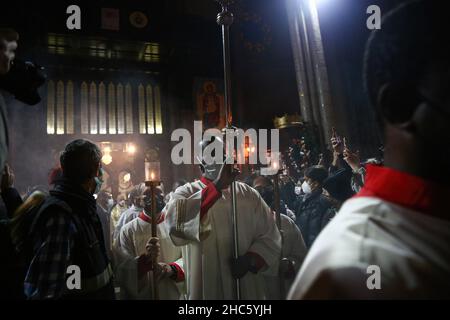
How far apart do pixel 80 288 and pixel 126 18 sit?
1111 centimetres

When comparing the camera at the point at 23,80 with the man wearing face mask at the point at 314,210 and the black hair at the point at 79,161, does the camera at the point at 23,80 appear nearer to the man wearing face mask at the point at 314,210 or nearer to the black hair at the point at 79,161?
the black hair at the point at 79,161

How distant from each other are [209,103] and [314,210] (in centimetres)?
922

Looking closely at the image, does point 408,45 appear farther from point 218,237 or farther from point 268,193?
point 268,193

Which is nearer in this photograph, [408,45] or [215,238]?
[408,45]

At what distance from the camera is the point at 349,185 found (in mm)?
3246

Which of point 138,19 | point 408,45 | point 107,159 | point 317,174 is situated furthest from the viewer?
A: point 107,159

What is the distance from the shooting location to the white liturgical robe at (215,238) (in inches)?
96.2

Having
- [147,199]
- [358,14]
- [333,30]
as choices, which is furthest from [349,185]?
[333,30]

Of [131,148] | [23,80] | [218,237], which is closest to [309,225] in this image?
[218,237]

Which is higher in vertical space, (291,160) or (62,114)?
(62,114)

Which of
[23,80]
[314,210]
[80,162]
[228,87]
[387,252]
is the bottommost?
[314,210]

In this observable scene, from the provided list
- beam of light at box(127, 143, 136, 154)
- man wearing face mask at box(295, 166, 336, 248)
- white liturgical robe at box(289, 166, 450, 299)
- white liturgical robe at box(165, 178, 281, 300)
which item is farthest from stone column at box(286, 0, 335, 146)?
white liturgical robe at box(289, 166, 450, 299)

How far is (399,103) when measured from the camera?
2.89 ft

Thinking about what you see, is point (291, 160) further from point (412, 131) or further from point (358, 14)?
point (412, 131)
